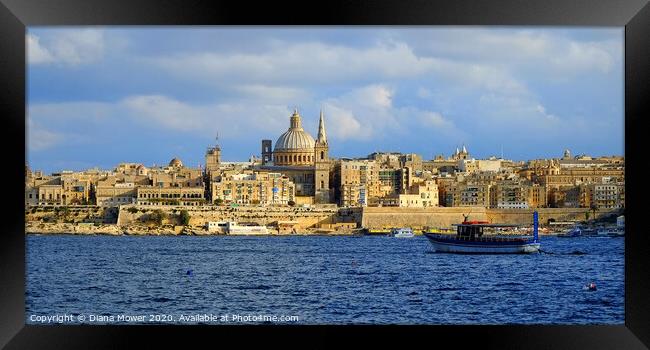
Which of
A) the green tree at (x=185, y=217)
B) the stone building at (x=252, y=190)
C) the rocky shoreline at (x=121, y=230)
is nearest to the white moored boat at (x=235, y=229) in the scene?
the rocky shoreline at (x=121, y=230)

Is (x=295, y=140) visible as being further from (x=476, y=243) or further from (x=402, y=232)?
(x=476, y=243)

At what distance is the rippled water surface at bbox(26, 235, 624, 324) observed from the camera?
33.0 ft

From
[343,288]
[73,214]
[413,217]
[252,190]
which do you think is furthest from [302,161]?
[343,288]

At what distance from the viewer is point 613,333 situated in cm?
629

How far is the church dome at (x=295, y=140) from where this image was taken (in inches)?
2140

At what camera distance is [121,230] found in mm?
41000

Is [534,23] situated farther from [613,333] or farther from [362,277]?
[362,277]

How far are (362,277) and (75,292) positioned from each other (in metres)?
4.06

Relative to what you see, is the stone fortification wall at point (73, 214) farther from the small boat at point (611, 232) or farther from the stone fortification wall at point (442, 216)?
the small boat at point (611, 232)

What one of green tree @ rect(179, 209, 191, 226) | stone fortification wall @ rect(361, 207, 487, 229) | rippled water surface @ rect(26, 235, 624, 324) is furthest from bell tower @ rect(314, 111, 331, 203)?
rippled water surface @ rect(26, 235, 624, 324)

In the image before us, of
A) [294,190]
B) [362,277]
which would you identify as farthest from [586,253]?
[294,190]

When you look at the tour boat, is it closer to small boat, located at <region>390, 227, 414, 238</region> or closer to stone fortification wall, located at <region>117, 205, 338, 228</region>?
small boat, located at <region>390, 227, 414, 238</region>

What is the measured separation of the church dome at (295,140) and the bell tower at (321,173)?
88cm

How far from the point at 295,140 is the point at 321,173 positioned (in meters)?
4.51
